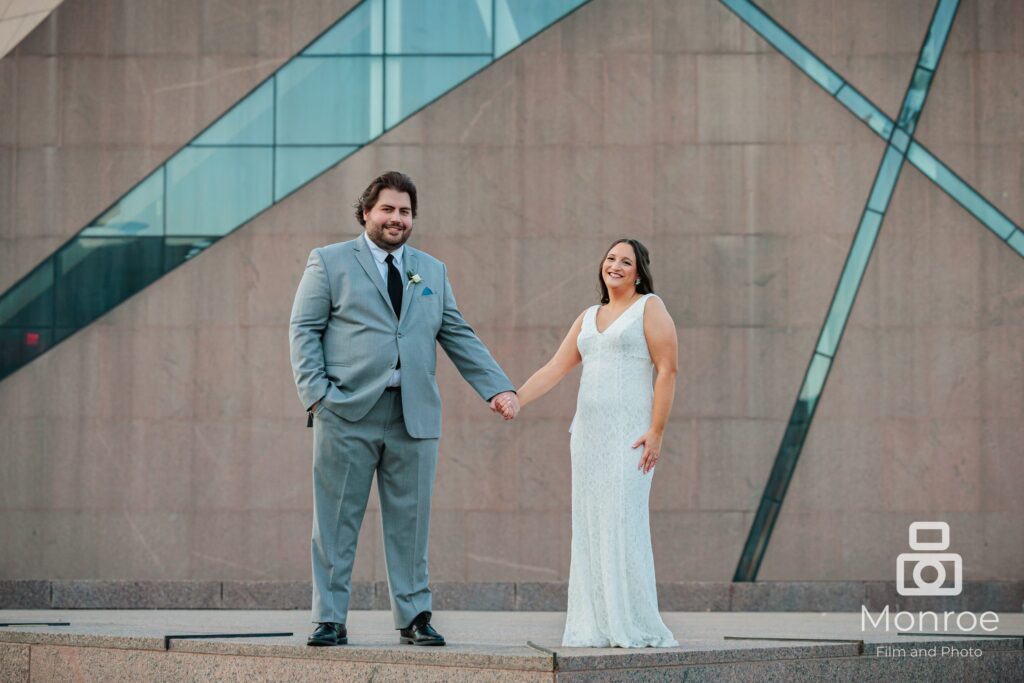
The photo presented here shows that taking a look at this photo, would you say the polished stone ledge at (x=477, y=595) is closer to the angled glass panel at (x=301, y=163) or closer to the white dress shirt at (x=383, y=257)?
the angled glass panel at (x=301, y=163)

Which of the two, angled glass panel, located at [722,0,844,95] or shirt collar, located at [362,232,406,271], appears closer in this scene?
shirt collar, located at [362,232,406,271]

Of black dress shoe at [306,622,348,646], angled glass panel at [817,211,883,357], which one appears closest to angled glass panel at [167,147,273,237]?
angled glass panel at [817,211,883,357]

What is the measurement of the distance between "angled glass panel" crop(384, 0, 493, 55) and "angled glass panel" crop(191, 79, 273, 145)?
50.6 inches

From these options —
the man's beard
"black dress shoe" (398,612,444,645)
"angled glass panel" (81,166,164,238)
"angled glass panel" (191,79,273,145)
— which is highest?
"angled glass panel" (191,79,273,145)

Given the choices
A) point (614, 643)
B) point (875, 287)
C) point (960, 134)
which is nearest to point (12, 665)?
point (614, 643)

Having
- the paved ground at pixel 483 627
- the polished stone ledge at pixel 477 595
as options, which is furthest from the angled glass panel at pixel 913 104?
the paved ground at pixel 483 627

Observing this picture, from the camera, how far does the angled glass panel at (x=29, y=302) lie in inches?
502

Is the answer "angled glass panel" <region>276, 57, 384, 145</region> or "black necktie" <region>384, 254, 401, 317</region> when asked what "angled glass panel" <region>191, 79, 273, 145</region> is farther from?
"black necktie" <region>384, 254, 401, 317</region>

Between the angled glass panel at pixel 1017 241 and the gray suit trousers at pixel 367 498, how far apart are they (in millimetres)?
8188

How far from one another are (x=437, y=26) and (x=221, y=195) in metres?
2.62

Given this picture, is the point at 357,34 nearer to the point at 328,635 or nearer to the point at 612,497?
the point at 612,497

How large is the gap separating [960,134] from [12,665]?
967 cm

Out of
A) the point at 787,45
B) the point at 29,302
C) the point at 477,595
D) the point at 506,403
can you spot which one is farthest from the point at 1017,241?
the point at 29,302

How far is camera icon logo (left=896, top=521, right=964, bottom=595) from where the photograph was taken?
12461 mm
